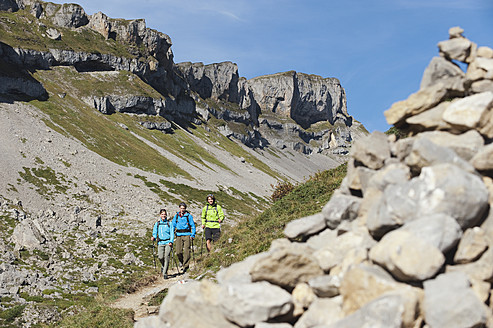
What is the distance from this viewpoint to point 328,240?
7.95 m

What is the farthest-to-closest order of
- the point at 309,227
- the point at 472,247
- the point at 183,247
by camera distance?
the point at 183,247
the point at 309,227
the point at 472,247

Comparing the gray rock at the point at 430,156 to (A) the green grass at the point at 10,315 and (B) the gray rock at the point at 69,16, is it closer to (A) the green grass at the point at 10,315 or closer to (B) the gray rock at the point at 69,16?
(A) the green grass at the point at 10,315

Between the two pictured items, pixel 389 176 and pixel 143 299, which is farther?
pixel 143 299

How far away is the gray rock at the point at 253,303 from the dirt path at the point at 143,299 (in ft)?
25.4

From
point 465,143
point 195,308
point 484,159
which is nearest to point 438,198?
point 484,159

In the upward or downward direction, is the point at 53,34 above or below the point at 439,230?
above

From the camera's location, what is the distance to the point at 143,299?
49.2 feet

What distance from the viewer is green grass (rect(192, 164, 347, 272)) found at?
14953mm

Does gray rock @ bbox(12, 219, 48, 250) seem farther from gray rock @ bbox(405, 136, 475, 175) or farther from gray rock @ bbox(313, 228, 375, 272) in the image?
gray rock @ bbox(405, 136, 475, 175)

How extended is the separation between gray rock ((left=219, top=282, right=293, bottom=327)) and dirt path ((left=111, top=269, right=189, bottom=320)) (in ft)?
25.4

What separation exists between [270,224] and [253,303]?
11199mm

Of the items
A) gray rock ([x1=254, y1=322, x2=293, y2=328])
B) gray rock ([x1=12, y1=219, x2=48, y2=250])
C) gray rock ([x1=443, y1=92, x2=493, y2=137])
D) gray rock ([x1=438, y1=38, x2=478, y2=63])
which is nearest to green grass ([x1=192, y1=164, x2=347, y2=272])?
gray rock ([x1=254, y1=322, x2=293, y2=328])

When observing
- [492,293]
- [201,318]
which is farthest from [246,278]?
[492,293]

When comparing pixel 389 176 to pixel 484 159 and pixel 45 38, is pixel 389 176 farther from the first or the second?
pixel 45 38
